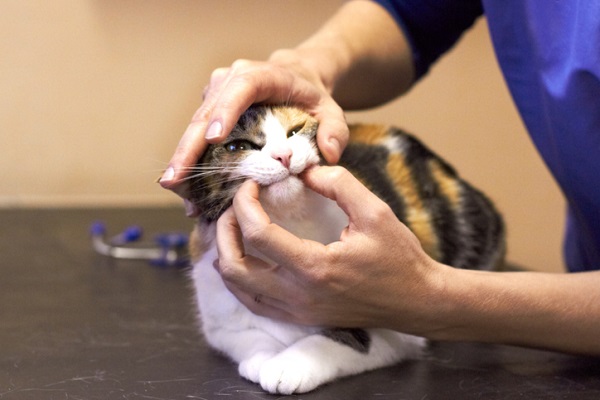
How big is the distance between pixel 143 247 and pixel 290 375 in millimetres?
978

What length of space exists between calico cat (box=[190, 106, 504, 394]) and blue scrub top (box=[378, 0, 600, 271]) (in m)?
0.23

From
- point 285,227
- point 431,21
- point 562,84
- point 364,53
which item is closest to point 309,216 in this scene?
point 285,227

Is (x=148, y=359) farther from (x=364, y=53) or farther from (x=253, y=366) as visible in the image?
(x=364, y=53)

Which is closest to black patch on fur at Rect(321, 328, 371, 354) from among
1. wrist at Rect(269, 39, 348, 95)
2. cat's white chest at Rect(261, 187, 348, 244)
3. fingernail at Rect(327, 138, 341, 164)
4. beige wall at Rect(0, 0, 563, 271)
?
cat's white chest at Rect(261, 187, 348, 244)

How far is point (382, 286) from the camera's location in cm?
84

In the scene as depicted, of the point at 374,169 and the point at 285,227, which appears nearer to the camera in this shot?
the point at 285,227

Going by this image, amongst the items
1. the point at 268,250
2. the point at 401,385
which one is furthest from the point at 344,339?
the point at 268,250

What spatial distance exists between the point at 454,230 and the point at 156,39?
1.58 meters

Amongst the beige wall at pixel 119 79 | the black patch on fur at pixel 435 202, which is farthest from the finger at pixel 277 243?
the beige wall at pixel 119 79

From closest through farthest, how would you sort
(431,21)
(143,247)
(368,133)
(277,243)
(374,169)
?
(277,243) < (374,169) < (368,133) < (431,21) < (143,247)

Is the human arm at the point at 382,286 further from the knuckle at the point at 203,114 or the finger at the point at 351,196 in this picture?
the knuckle at the point at 203,114

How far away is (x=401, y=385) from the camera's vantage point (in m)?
0.89

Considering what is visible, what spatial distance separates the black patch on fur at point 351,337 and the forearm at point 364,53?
1.49 ft

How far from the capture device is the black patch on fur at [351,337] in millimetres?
935
